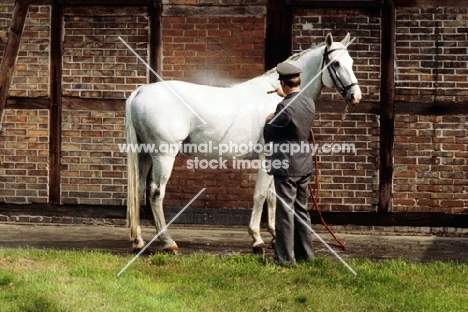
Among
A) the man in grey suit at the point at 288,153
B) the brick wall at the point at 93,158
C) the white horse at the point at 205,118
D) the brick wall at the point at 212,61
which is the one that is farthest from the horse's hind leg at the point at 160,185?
the brick wall at the point at 93,158

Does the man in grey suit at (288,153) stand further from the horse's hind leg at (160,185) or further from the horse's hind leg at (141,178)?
the horse's hind leg at (141,178)

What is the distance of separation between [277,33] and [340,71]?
7.46 ft

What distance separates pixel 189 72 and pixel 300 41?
4.88ft

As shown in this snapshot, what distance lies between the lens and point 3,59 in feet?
33.9

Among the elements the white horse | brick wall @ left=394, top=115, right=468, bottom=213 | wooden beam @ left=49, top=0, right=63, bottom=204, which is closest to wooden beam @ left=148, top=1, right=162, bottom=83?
wooden beam @ left=49, top=0, right=63, bottom=204

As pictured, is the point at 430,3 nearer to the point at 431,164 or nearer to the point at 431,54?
the point at 431,54

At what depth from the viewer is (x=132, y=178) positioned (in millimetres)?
7832

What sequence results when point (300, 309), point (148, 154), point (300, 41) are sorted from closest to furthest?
point (300, 309)
point (148, 154)
point (300, 41)

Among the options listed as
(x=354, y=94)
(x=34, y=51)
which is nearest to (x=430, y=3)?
(x=354, y=94)

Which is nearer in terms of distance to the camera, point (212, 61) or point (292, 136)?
point (292, 136)

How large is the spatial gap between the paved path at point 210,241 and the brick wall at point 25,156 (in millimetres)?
440

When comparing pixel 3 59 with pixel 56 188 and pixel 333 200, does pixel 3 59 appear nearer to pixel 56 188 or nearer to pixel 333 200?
pixel 56 188

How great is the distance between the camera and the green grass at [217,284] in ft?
19.3

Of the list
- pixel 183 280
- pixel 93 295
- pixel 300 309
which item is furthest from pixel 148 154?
Answer: pixel 300 309
